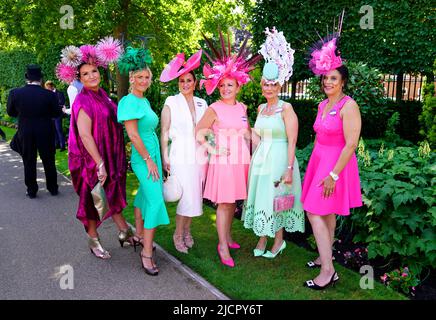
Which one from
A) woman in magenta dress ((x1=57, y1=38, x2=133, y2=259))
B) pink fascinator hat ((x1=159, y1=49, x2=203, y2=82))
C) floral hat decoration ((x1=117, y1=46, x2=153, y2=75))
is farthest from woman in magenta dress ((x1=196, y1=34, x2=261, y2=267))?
woman in magenta dress ((x1=57, y1=38, x2=133, y2=259))

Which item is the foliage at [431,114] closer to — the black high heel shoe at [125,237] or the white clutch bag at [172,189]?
the white clutch bag at [172,189]

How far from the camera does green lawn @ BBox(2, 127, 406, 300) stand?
3596mm

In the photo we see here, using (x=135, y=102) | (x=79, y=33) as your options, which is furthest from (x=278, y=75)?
(x=79, y=33)

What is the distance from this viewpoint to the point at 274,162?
4055mm

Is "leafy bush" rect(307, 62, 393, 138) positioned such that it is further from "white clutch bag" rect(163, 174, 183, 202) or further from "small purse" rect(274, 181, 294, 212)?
"white clutch bag" rect(163, 174, 183, 202)

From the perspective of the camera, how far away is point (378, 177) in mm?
4246

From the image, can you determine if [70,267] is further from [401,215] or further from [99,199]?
[401,215]

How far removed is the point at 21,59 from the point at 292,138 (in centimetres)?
1741

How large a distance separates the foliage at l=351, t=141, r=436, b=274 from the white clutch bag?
189 centimetres

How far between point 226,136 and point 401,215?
1861 millimetres

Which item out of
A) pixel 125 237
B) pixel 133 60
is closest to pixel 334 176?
pixel 133 60

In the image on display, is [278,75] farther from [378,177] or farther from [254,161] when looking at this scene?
[378,177]
